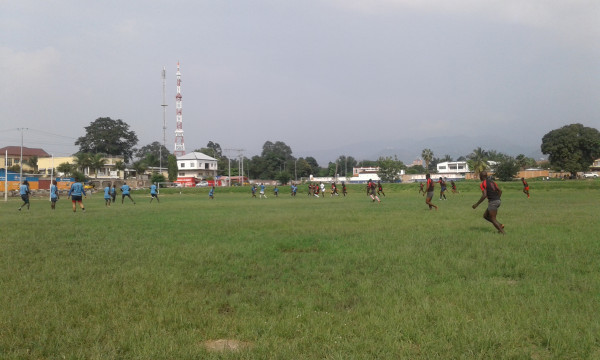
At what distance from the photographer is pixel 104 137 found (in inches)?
4616

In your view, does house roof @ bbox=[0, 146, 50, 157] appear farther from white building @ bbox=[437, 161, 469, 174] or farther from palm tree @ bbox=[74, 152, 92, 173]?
white building @ bbox=[437, 161, 469, 174]

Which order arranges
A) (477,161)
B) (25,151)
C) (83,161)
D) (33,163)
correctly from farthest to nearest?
(25,151)
(477,161)
(33,163)
(83,161)

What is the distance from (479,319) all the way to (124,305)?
14.5ft

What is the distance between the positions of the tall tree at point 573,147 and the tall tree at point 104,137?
9830cm

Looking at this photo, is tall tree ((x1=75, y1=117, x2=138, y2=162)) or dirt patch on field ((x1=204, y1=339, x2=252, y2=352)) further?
tall tree ((x1=75, y1=117, x2=138, y2=162))

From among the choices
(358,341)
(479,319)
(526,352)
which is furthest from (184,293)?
(526,352)

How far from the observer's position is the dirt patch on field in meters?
4.73

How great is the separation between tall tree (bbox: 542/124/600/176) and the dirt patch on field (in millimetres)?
98167

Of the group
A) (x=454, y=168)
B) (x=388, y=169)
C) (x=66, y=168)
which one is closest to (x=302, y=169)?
(x=388, y=169)

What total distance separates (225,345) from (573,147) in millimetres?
100477

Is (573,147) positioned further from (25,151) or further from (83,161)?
(25,151)

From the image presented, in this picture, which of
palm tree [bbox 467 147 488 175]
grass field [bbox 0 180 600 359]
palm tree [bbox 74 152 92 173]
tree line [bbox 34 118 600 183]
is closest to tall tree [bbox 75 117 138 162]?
tree line [bbox 34 118 600 183]

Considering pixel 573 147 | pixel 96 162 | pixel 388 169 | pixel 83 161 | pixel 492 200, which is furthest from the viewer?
pixel 388 169

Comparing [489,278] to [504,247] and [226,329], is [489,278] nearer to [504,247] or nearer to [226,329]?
[504,247]
